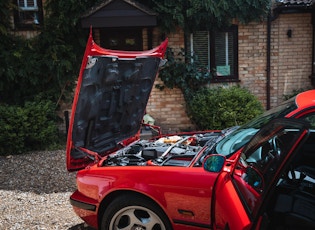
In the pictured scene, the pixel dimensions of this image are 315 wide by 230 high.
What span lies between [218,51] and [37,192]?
5956 millimetres

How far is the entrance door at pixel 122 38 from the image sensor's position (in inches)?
349

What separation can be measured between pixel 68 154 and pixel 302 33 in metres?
7.69

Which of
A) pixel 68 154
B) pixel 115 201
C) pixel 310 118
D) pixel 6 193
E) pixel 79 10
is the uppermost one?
pixel 79 10

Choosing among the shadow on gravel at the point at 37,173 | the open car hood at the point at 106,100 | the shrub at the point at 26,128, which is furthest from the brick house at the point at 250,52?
the open car hood at the point at 106,100

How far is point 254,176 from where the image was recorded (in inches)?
94.6

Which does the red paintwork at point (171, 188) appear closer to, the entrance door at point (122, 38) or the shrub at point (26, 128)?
the shrub at point (26, 128)

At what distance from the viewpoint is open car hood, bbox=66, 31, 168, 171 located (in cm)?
369

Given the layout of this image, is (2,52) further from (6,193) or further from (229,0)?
(229,0)

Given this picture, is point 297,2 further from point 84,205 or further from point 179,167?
point 84,205

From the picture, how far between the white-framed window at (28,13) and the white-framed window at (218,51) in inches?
154

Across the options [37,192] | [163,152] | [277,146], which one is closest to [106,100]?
[163,152]

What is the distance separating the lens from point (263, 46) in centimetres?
928

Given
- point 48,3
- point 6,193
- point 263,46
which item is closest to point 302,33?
point 263,46

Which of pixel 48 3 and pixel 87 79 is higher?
pixel 48 3
